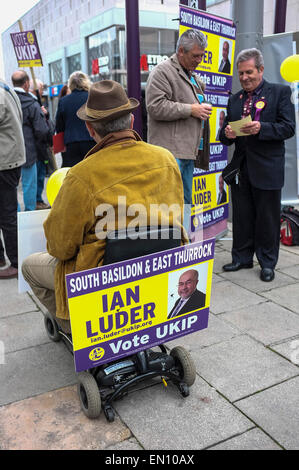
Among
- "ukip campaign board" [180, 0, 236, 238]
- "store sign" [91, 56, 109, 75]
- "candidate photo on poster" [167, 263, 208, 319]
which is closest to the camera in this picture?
"candidate photo on poster" [167, 263, 208, 319]

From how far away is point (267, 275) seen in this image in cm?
404

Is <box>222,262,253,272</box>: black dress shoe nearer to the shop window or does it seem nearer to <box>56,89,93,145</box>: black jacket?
<box>56,89,93,145</box>: black jacket

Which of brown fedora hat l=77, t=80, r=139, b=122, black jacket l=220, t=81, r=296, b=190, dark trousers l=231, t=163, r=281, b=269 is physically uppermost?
brown fedora hat l=77, t=80, r=139, b=122

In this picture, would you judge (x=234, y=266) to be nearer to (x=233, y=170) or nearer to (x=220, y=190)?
(x=233, y=170)

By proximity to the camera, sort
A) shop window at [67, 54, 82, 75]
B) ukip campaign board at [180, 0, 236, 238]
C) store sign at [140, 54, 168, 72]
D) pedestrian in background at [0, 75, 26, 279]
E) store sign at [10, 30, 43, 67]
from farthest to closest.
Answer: shop window at [67, 54, 82, 75] < store sign at [140, 54, 168, 72] < store sign at [10, 30, 43, 67] < ukip campaign board at [180, 0, 236, 238] < pedestrian in background at [0, 75, 26, 279]

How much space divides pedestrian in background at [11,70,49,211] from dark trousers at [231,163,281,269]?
8.46 feet

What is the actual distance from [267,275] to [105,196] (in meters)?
2.47

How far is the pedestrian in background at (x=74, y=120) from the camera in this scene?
16.4 feet

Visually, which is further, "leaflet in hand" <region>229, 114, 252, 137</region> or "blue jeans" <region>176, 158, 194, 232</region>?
"blue jeans" <region>176, 158, 194, 232</region>

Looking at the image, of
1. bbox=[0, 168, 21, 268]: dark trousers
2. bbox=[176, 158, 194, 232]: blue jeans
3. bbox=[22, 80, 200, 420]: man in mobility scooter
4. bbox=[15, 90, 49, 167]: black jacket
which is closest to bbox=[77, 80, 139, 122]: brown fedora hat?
bbox=[22, 80, 200, 420]: man in mobility scooter

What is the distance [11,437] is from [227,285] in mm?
2384

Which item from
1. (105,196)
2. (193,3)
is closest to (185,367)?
(105,196)

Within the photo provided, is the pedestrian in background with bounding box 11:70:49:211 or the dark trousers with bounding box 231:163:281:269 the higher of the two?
the pedestrian in background with bounding box 11:70:49:211

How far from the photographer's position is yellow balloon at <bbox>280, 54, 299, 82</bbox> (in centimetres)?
497
